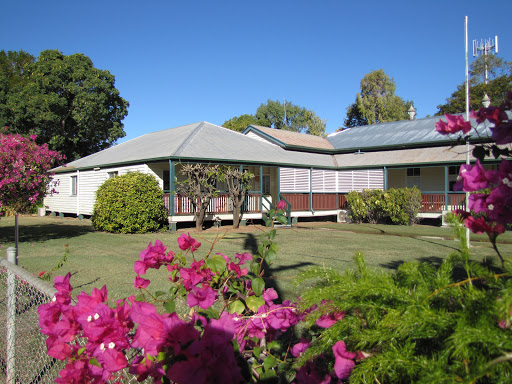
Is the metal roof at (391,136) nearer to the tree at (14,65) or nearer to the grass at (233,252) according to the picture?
the grass at (233,252)

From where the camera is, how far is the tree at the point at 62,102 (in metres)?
33.8

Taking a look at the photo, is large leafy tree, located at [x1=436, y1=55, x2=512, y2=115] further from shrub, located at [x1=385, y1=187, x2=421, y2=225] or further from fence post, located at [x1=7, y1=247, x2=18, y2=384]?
fence post, located at [x1=7, y1=247, x2=18, y2=384]

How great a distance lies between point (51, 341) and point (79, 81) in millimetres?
39191

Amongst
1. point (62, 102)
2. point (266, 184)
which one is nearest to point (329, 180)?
point (266, 184)

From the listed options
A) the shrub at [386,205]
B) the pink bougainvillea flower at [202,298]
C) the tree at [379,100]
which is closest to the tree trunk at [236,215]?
the shrub at [386,205]

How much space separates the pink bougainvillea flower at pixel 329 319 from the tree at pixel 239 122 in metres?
50.8

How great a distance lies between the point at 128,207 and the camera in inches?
663

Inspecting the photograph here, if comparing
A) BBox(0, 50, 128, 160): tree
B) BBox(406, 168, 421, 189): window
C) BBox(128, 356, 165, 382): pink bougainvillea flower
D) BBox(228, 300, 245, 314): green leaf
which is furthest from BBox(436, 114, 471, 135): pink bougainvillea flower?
BBox(0, 50, 128, 160): tree

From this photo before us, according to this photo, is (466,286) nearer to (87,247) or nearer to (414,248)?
(414,248)

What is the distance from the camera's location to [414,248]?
11.9 m

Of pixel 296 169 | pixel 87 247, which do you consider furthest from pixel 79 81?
pixel 87 247

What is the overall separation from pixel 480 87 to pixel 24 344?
169 feet

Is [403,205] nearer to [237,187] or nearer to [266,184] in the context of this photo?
[237,187]

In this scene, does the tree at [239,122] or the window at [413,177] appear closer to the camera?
the window at [413,177]
